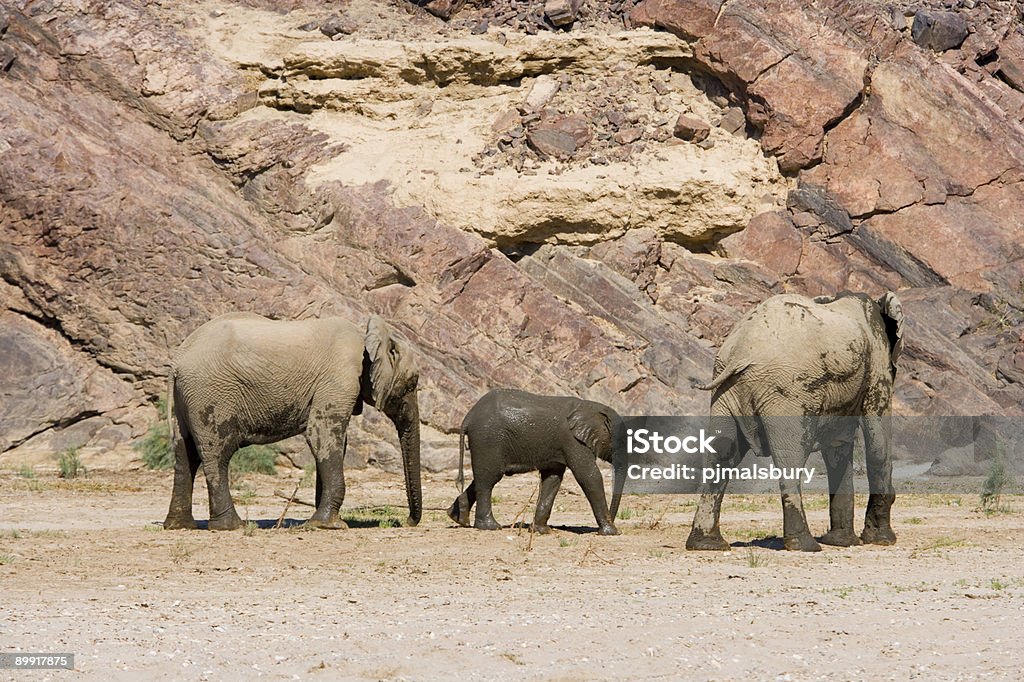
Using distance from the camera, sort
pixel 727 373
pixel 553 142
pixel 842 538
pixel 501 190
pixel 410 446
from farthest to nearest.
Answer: pixel 553 142 → pixel 501 190 → pixel 410 446 → pixel 842 538 → pixel 727 373

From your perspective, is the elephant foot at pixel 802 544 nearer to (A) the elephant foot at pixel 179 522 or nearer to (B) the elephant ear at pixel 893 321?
(B) the elephant ear at pixel 893 321

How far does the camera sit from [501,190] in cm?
3072

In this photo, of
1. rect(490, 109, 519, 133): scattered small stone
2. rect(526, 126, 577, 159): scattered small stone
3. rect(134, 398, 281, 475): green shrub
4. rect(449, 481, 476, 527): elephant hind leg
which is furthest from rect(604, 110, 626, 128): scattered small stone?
rect(449, 481, 476, 527): elephant hind leg

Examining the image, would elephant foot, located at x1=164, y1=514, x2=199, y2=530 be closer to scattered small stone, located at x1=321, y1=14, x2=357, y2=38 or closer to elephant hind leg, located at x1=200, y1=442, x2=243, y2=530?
elephant hind leg, located at x1=200, y1=442, x2=243, y2=530

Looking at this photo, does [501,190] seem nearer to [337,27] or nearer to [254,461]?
[337,27]

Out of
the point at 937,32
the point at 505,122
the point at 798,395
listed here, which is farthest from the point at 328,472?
the point at 937,32

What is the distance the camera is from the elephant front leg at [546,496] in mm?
15812

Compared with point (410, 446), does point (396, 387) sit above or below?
above

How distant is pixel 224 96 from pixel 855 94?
14.1 metres

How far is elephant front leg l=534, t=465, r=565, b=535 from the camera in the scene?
51.9 feet

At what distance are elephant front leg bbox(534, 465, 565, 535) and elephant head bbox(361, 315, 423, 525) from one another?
1.51m

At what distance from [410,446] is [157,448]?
9.19 meters

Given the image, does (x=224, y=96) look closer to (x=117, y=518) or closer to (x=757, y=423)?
(x=117, y=518)

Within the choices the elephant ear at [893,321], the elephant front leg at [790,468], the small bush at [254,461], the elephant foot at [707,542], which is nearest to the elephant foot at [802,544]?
the elephant front leg at [790,468]
